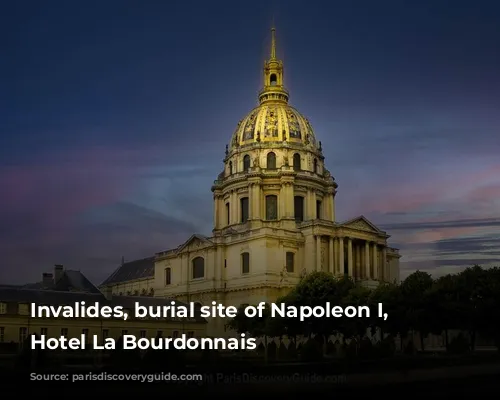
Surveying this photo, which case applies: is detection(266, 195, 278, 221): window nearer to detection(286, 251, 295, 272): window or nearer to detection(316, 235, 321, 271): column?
detection(286, 251, 295, 272): window

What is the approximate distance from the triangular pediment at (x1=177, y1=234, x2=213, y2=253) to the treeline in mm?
28815

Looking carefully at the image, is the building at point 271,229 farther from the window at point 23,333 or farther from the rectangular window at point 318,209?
the window at point 23,333

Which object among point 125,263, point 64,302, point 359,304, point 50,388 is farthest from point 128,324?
point 125,263

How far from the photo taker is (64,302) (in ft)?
244

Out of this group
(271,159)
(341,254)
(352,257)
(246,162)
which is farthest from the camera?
(246,162)

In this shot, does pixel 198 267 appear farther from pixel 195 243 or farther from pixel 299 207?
pixel 299 207

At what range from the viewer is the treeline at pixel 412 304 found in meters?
65.5

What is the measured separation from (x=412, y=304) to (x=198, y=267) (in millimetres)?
43130

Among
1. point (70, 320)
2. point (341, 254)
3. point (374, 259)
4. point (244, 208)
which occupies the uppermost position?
point (244, 208)

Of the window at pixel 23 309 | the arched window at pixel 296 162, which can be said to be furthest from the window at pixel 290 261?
the window at pixel 23 309

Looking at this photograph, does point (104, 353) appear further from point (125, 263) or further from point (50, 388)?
point (125, 263)

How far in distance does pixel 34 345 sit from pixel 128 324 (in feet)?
96.4

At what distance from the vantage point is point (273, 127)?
10712cm

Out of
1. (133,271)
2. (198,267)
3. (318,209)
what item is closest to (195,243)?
(198,267)
